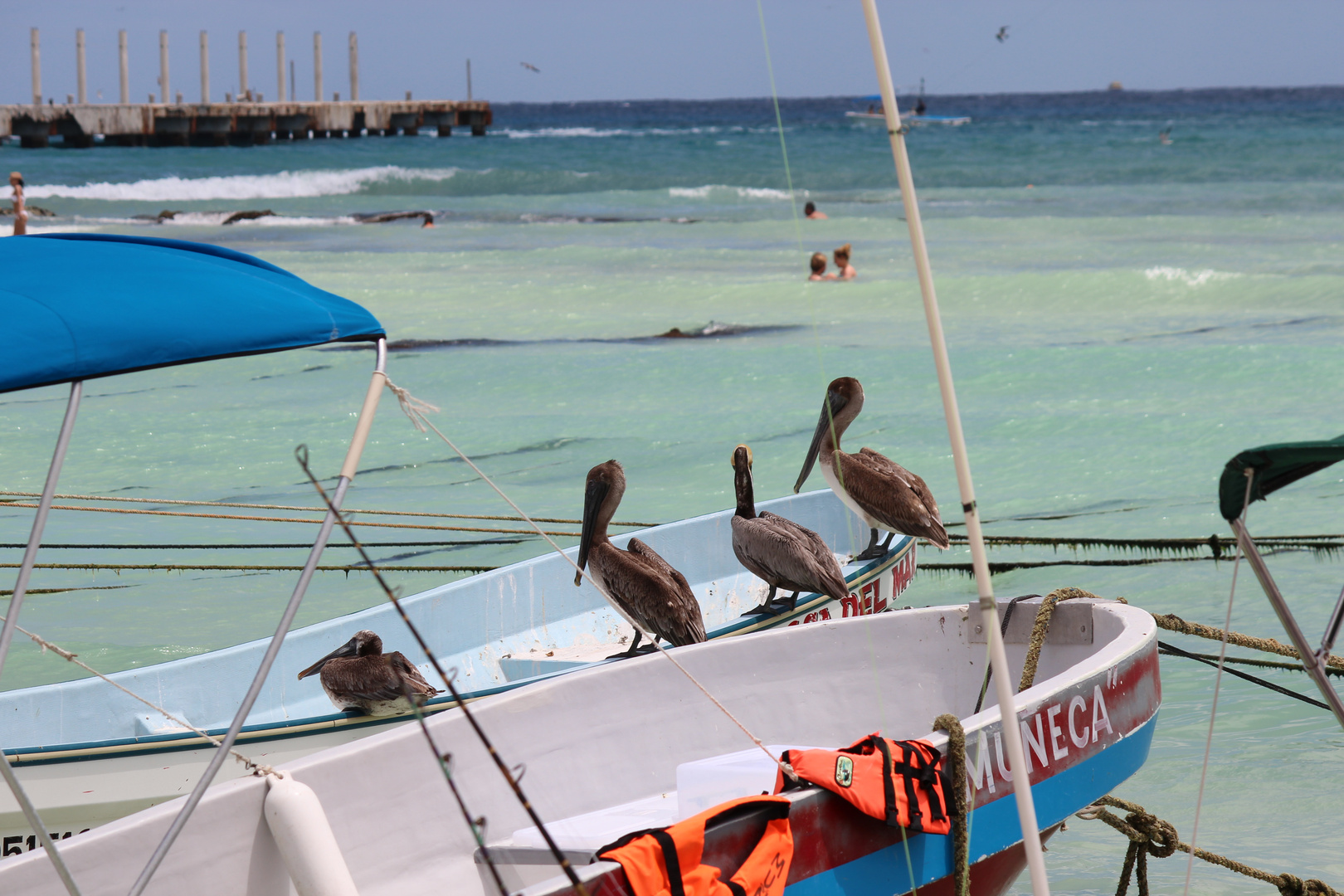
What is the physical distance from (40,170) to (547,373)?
133 feet

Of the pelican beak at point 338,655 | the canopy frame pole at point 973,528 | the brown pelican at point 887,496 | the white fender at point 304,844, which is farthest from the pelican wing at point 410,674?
the canopy frame pole at point 973,528

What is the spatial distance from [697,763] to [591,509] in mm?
1613

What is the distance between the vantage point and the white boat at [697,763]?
338cm

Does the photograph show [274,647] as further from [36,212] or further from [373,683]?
[36,212]

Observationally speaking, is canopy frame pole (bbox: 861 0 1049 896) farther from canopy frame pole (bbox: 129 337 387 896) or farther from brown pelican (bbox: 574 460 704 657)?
brown pelican (bbox: 574 460 704 657)

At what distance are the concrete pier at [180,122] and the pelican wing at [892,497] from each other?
2616 inches

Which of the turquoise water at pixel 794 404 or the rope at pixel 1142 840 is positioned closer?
the rope at pixel 1142 840

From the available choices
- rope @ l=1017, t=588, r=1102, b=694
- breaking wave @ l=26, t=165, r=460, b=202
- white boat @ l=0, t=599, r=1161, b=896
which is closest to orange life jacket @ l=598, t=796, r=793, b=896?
white boat @ l=0, t=599, r=1161, b=896

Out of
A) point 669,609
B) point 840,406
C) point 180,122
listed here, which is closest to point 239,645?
point 669,609

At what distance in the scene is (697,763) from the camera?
169 inches

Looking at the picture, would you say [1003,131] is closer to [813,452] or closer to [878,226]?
[878,226]

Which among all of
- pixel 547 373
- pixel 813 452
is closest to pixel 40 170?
pixel 547 373

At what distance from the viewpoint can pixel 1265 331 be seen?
17.2m

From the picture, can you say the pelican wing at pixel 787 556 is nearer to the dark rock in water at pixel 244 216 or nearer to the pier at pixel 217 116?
the dark rock in water at pixel 244 216
